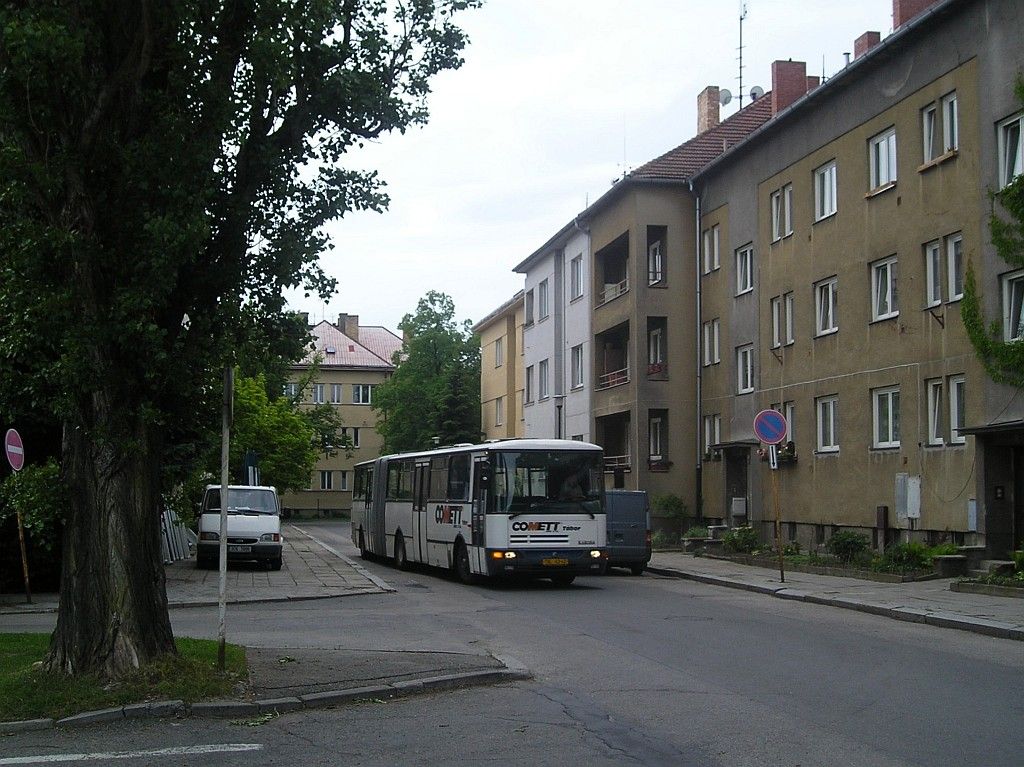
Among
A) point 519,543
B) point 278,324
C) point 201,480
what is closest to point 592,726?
point 278,324

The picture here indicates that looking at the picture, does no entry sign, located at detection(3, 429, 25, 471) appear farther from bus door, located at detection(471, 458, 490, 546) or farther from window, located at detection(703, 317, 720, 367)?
window, located at detection(703, 317, 720, 367)

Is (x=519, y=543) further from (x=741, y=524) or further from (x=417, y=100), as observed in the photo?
(x=741, y=524)

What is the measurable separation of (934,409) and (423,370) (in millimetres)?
63800

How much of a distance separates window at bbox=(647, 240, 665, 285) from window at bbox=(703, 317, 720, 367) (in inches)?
95.6

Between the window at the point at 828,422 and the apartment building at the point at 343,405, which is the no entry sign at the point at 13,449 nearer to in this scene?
the window at the point at 828,422

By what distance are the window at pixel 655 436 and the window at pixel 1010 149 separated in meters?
19.9

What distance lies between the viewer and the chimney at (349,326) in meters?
113

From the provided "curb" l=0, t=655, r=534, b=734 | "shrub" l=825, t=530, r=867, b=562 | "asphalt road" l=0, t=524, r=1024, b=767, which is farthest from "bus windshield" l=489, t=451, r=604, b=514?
"curb" l=0, t=655, r=534, b=734

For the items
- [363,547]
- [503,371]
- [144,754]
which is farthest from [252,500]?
[503,371]

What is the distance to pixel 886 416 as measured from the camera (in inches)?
1122

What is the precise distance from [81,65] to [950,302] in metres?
19.6

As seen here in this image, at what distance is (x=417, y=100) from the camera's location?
472 inches

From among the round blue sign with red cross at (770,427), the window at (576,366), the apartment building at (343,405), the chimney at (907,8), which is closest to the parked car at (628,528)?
the round blue sign with red cross at (770,427)

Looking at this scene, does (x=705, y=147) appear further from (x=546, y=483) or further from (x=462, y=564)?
(x=546, y=483)
